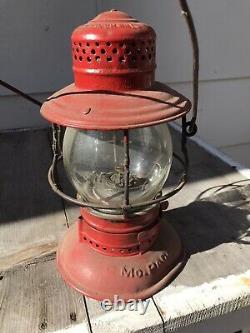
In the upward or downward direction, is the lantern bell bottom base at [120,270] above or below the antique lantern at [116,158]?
below

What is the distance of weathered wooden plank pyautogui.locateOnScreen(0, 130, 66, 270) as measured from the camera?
1000 mm

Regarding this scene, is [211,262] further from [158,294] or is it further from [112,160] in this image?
[112,160]

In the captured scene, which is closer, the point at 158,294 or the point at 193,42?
the point at 193,42

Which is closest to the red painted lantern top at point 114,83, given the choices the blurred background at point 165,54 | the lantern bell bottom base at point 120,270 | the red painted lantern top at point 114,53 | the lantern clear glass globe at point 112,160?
the red painted lantern top at point 114,53

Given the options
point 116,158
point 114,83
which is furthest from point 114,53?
point 116,158

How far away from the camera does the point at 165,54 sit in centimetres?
219

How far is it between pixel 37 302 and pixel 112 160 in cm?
36

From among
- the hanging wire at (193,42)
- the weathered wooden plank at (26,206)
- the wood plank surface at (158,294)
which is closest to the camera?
the hanging wire at (193,42)

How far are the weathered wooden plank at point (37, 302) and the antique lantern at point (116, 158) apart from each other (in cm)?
3

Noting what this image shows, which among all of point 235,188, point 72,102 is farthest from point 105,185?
point 235,188

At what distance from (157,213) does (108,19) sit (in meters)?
0.45

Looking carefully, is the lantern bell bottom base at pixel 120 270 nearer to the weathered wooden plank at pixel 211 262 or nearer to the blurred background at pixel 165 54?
the weathered wooden plank at pixel 211 262

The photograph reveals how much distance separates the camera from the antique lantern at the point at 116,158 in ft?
2.29

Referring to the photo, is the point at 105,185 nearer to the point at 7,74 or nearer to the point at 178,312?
the point at 178,312
